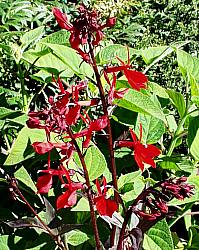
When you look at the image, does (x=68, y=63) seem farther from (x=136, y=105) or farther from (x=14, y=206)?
(x=14, y=206)

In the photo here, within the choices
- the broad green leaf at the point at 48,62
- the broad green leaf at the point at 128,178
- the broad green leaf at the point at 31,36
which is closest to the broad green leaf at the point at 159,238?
the broad green leaf at the point at 128,178

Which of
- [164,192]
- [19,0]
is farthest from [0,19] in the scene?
[164,192]

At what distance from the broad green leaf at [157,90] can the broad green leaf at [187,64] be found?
12cm

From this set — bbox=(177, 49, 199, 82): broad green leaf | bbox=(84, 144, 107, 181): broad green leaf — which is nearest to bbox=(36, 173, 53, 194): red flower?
bbox=(84, 144, 107, 181): broad green leaf

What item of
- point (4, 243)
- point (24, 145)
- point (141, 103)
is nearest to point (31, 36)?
point (24, 145)

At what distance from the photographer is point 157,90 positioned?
1.65 meters

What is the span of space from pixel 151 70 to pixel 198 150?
3.08ft

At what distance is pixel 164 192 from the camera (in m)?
0.96

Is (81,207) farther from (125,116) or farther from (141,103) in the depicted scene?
(125,116)

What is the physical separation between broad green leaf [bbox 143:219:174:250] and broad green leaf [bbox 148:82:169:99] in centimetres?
45

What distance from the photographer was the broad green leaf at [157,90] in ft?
5.34

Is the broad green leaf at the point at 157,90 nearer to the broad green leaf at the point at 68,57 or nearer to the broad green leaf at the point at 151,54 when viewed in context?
the broad green leaf at the point at 151,54

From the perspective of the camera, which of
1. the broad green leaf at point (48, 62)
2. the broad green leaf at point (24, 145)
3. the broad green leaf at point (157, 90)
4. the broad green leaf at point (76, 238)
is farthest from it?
the broad green leaf at point (157, 90)

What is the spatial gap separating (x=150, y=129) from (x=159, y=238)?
34cm
